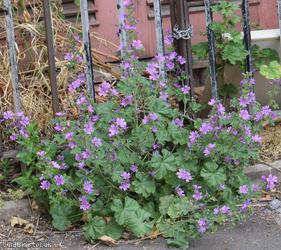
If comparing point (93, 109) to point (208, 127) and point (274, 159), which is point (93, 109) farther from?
point (274, 159)

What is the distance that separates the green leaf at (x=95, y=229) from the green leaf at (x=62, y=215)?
163 mm

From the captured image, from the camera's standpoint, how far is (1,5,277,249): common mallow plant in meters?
3.10

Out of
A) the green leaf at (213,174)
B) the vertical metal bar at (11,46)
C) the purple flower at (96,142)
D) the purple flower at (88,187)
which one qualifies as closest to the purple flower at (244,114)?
the green leaf at (213,174)

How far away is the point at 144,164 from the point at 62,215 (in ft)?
1.62

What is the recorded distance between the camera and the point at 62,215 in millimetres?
3266

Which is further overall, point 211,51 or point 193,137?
point 211,51

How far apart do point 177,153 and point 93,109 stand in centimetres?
48

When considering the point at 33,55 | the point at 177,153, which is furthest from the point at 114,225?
the point at 33,55

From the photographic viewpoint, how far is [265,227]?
3361 millimetres

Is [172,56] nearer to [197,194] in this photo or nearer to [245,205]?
[197,194]

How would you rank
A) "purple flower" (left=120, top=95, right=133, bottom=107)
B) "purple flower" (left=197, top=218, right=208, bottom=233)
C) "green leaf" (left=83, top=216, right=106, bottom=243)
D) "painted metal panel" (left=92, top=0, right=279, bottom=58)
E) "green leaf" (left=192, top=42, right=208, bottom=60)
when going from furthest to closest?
"painted metal panel" (left=92, top=0, right=279, bottom=58) < "green leaf" (left=192, top=42, right=208, bottom=60) < "purple flower" (left=120, top=95, right=133, bottom=107) < "green leaf" (left=83, top=216, right=106, bottom=243) < "purple flower" (left=197, top=218, right=208, bottom=233)

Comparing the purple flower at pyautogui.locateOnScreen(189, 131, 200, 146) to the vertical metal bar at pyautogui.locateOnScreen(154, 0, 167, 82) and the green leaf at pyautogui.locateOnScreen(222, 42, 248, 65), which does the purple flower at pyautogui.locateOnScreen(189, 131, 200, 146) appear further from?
the green leaf at pyautogui.locateOnScreen(222, 42, 248, 65)

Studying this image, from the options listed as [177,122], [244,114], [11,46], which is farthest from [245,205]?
[11,46]

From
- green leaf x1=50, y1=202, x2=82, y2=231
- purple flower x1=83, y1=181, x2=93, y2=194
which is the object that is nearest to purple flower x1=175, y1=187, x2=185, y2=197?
purple flower x1=83, y1=181, x2=93, y2=194
